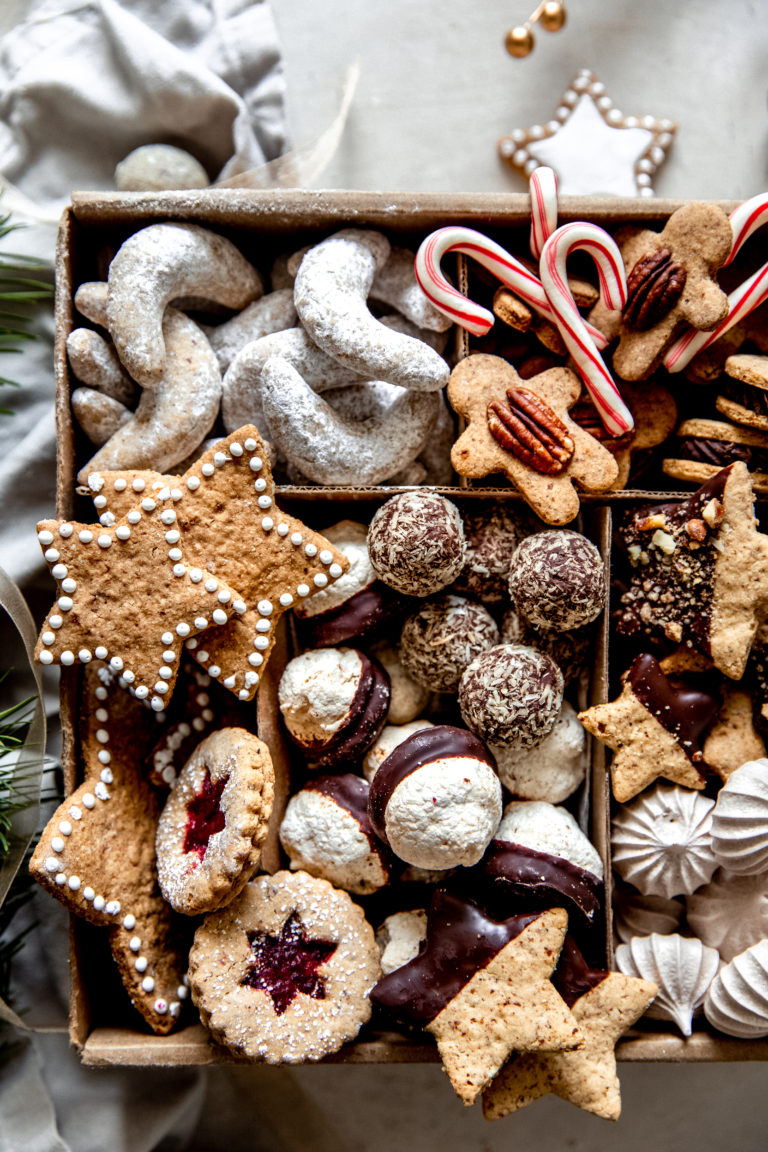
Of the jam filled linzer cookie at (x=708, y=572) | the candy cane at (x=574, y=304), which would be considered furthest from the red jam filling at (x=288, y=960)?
the candy cane at (x=574, y=304)

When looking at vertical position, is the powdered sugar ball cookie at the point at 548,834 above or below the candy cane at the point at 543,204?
below

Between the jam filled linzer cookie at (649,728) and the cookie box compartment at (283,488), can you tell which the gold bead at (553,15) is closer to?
the cookie box compartment at (283,488)

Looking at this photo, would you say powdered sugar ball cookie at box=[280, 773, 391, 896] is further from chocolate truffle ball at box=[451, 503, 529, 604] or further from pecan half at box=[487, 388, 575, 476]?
pecan half at box=[487, 388, 575, 476]

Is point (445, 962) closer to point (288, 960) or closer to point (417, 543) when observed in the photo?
point (288, 960)

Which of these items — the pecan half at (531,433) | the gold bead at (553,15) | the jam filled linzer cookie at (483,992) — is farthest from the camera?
the gold bead at (553,15)

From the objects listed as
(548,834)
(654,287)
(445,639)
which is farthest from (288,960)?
(654,287)

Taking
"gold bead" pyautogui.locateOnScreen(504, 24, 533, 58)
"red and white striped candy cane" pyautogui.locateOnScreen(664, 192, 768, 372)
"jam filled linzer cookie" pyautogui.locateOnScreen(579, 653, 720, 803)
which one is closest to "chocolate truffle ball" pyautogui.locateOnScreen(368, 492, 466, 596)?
"jam filled linzer cookie" pyautogui.locateOnScreen(579, 653, 720, 803)
